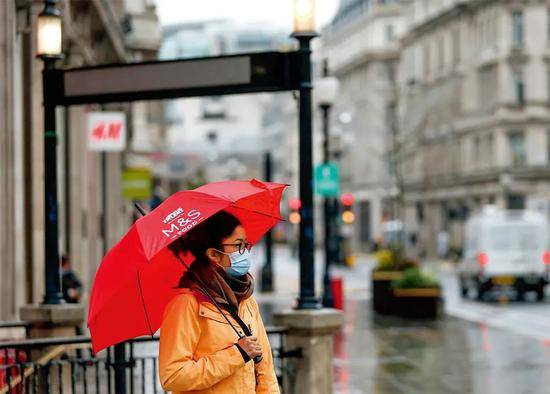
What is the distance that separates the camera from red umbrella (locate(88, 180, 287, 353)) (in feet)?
18.2

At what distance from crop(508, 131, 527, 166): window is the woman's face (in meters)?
71.5

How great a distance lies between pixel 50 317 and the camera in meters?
11.3

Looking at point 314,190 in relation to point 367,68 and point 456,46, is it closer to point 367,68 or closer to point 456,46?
point 456,46

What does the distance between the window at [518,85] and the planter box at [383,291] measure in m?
50.6

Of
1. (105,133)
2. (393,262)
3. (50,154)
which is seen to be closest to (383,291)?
(393,262)

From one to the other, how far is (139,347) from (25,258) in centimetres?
230

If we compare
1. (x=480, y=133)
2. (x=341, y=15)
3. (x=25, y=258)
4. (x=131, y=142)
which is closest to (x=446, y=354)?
(x=25, y=258)

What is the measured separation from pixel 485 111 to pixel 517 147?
3867mm

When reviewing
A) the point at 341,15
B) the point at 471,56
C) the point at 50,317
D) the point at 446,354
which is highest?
the point at 341,15

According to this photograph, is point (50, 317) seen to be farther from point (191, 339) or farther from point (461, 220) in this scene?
point (461, 220)

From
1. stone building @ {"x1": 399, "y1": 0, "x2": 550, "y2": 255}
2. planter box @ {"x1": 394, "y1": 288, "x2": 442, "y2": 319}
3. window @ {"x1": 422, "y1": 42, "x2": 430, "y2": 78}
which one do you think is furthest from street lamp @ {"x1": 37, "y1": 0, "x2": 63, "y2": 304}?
window @ {"x1": 422, "y1": 42, "x2": 430, "y2": 78}

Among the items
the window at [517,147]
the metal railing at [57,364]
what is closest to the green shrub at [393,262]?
the metal railing at [57,364]

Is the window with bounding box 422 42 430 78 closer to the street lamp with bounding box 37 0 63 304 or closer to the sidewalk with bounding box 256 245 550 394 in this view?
the sidewalk with bounding box 256 245 550 394

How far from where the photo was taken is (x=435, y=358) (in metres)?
18.2
